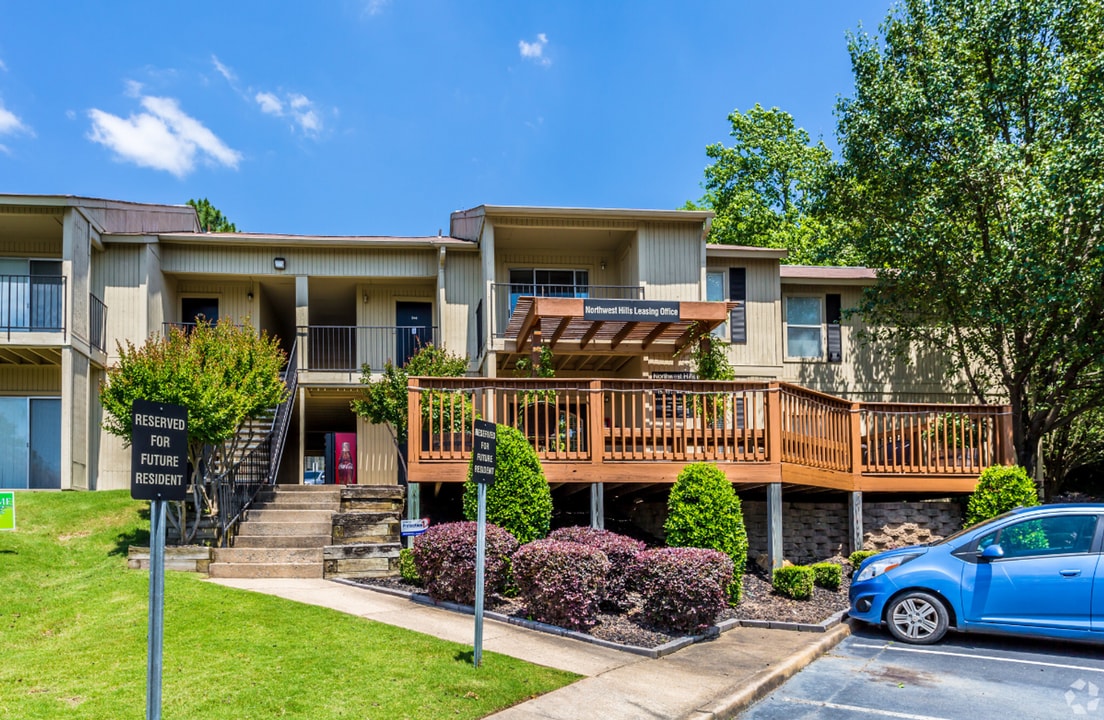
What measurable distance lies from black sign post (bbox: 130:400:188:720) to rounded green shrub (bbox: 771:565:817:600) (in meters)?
8.54

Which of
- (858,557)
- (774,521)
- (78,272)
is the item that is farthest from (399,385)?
(858,557)

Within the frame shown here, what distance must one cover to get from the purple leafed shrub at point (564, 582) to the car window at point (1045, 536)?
13.9 ft

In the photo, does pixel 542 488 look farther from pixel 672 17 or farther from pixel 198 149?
pixel 198 149

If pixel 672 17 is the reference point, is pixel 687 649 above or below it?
below

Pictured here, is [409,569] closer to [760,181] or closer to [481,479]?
[481,479]

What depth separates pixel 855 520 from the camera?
13.4 metres

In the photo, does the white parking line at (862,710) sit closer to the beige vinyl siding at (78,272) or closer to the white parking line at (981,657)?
the white parking line at (981,657)

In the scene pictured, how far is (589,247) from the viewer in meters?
20.2

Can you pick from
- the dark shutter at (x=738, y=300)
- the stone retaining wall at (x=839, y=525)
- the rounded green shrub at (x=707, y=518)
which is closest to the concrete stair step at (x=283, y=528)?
the stone retaining wall at (x=839, y=525)

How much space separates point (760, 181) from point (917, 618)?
27582 mm

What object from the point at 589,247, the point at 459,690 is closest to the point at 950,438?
the point at 589,247

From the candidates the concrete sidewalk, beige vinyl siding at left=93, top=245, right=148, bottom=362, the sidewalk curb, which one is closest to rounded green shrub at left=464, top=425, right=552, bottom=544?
the concrete sidewalk

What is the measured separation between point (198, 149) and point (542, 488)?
4008 centimetres

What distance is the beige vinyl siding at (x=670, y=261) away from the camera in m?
18.4
